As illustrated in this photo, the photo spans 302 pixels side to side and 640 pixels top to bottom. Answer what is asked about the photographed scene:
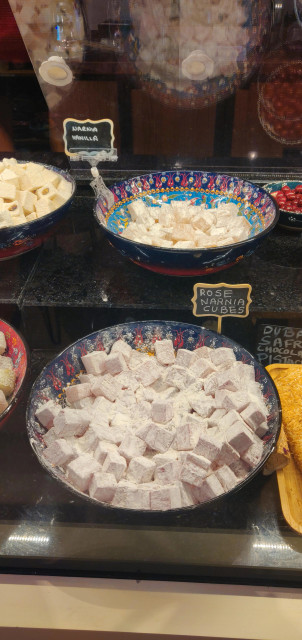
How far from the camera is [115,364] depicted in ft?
3.96

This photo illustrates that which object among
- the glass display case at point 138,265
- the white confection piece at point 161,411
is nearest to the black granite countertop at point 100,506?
the glass display case at point 138,265

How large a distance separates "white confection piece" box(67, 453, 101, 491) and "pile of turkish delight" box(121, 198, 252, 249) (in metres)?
0.52

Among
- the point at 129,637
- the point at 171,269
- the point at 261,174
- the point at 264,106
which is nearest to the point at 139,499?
the point at 129,637

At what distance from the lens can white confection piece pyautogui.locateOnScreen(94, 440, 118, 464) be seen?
993mm

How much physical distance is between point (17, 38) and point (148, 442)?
1167 mm

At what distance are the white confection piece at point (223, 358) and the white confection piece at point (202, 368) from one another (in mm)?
20

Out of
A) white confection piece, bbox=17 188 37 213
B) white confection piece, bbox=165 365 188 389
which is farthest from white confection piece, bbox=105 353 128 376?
white confection piece, bbox=17 188 37 213

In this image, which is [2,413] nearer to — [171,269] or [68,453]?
[68,453]

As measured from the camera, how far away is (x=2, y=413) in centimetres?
104

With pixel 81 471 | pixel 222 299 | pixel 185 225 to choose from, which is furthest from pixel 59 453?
pixel 185 225

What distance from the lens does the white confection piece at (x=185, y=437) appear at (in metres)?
1.02

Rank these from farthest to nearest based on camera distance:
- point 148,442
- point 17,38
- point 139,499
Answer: point 17,38 → point 148,442 → point 139,499

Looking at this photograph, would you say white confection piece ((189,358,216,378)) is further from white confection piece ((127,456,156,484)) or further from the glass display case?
white confection piece ((127,456,156,484))

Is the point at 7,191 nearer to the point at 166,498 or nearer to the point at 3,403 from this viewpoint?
the point at 3,403
